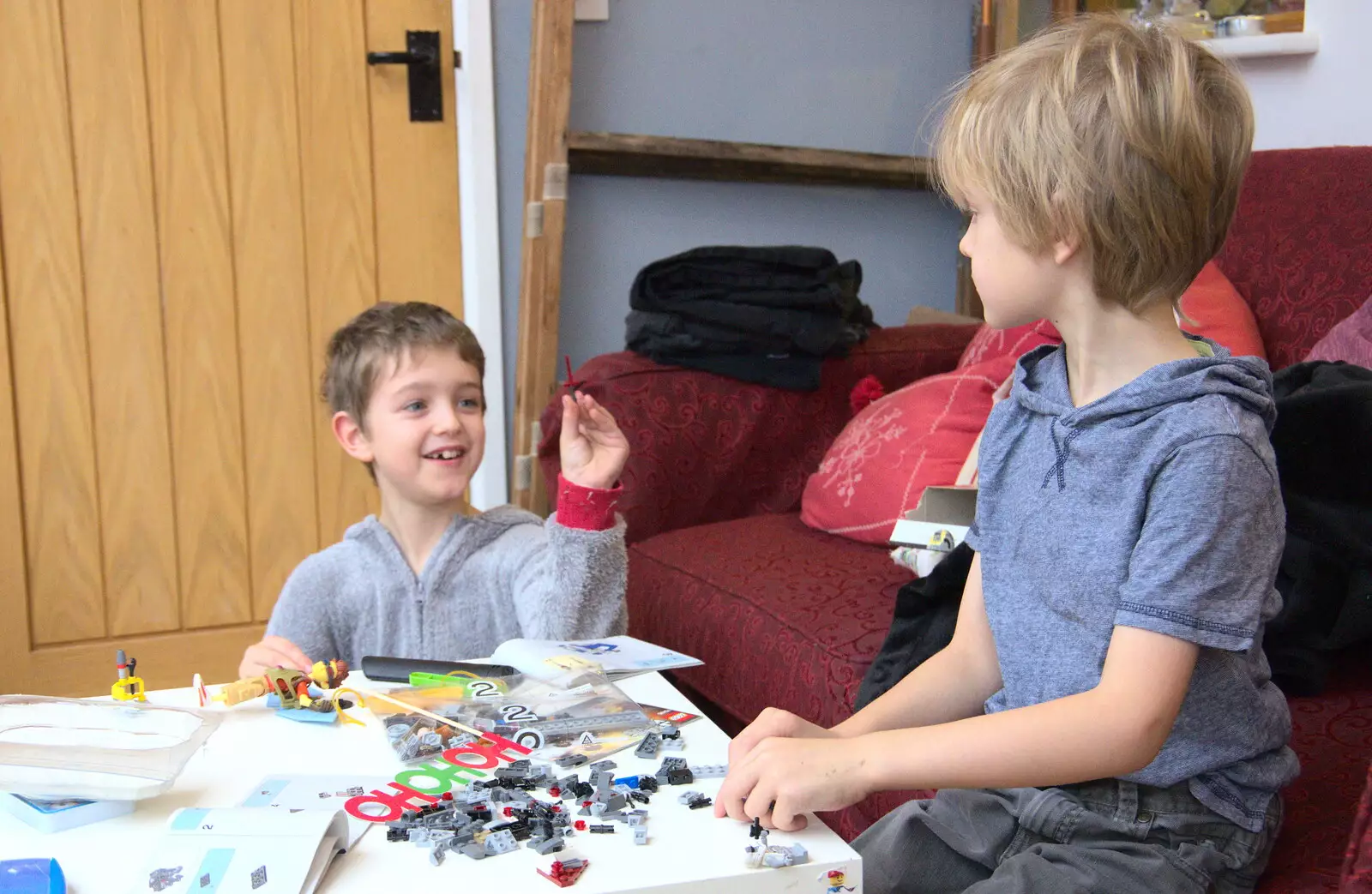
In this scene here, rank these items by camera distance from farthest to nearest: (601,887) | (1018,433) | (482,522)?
1. (482,522)
2. (1018,433)
3. (601,887)

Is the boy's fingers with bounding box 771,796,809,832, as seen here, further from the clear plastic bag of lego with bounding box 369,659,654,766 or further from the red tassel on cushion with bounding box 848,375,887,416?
the red tassel on cushion with bounding box 848,375,887,416

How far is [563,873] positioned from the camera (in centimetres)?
71

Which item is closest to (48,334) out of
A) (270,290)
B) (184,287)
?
(184,287)

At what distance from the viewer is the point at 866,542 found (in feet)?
6.31

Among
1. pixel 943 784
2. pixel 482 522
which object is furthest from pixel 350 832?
pixel 482 522

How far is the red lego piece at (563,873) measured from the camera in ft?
2.32

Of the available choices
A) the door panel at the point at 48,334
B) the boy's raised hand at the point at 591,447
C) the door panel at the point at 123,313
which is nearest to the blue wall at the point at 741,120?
the door panel at the point at 123,313

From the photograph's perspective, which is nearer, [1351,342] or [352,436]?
[1351,342]

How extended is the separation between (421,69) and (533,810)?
7.08 feet

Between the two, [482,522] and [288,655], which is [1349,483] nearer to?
[482,522]

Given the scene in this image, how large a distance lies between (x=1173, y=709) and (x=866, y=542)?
3.68 feet

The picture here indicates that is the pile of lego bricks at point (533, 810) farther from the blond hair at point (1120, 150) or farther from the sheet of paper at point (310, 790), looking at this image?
the blond hair at point (1120, 150)

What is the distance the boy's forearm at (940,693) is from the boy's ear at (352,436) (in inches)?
30.8

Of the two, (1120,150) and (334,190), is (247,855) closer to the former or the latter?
(1120,150)
